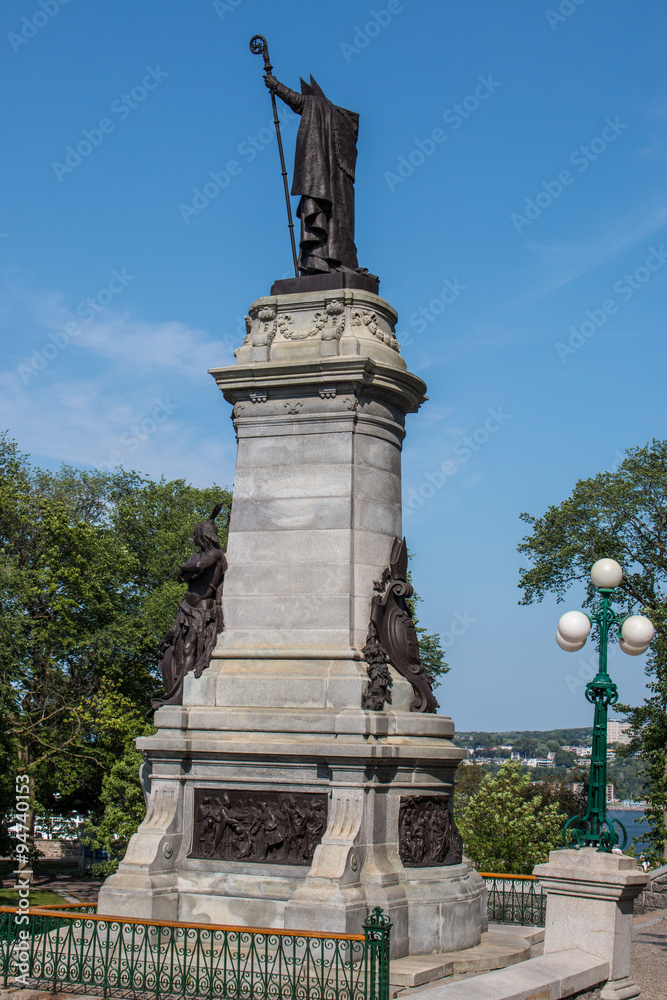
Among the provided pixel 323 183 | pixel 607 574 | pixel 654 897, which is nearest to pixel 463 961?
pixel 607 574

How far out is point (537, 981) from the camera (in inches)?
372

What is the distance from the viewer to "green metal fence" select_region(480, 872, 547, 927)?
17031mm

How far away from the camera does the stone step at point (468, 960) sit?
11828mm

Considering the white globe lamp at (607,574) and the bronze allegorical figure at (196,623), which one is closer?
the white globe lamp at (607,574)

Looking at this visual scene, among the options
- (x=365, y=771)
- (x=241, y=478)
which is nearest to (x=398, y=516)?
(x=241, y=478)

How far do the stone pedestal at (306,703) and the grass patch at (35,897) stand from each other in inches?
779

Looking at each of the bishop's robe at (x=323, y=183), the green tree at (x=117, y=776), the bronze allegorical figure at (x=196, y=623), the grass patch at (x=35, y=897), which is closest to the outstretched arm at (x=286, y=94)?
the bishop's robe at (x=323, y=183)

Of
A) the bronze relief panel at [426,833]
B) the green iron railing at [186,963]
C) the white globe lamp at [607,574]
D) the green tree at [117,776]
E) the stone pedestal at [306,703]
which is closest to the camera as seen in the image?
the green iron railing at [186,963]

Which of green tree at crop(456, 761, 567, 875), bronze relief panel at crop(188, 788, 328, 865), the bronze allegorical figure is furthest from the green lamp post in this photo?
green tree at crop(456, 761, 567, 875)

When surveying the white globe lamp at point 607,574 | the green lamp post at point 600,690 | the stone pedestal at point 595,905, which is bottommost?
the stone pedestal at point 595,905

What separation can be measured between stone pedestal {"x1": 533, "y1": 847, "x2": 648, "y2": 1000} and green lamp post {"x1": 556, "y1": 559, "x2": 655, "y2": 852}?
23 centimetres

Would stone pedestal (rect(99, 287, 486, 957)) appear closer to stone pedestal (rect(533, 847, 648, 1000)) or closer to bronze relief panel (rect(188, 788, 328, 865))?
bronze relief panel (rect(188, 788, 328, 865))

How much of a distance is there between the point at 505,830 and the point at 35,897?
14992mm

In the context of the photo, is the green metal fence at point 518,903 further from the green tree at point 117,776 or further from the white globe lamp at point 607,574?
the green tree at point 117,776
